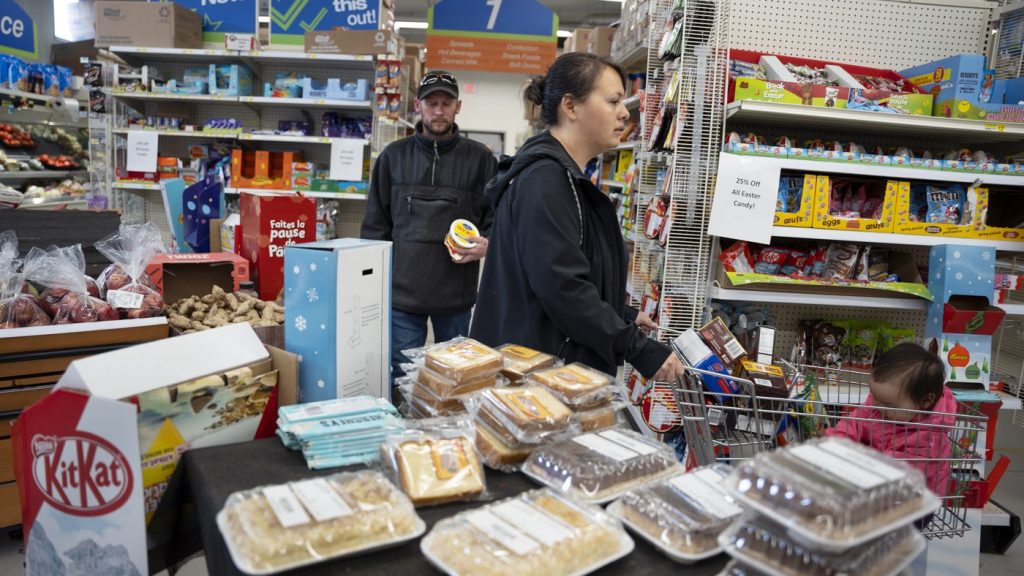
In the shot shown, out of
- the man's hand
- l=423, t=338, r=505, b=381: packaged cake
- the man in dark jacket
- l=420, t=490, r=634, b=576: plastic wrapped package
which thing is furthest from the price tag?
l=420, t=490, r=634, b=576: plastic wrapped package

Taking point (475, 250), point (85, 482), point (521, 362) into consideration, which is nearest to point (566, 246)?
point (521, 362)

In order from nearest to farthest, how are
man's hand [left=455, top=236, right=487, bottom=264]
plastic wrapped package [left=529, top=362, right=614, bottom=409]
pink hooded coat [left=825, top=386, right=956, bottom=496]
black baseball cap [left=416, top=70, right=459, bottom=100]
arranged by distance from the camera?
plastic wrapped package [left=529, top=362, right=614, bottom=409] < pink hooded coat [left=825, top=386, right=956, bottom=496] < man's hand [left=455, top=236, right=487, bottom=264] < black baseball cap [left=416, top=70, right=459, bottom=100]

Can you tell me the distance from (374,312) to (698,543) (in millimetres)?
921

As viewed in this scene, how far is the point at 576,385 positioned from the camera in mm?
1424

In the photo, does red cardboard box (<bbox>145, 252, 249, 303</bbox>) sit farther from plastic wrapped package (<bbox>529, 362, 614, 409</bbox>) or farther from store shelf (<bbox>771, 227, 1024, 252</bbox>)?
store shelf (<bbox>771, 227, 1024, 252</bbox>)

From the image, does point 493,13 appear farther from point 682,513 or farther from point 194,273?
point 682,513

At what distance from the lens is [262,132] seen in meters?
5.23

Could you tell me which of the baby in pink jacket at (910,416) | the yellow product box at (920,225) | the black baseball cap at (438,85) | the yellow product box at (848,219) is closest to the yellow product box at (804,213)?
the yellow product box at (848,219)

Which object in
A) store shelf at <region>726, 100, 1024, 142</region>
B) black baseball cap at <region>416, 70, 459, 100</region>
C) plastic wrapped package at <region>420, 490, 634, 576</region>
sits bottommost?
plastic wrapped package at <region>420, 490, 634, 576</region>

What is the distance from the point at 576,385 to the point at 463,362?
0.85 ft

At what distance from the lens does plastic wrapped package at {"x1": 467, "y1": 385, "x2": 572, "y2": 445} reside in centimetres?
127

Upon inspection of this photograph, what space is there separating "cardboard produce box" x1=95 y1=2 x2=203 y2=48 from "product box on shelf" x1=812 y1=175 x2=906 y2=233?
4.71 m

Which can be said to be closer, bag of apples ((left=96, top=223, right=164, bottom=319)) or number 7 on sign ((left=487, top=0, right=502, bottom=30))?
bag of apples ((left=96, top=223, right=164, bottom=319))

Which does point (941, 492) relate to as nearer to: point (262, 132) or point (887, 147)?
point (887, 147)
